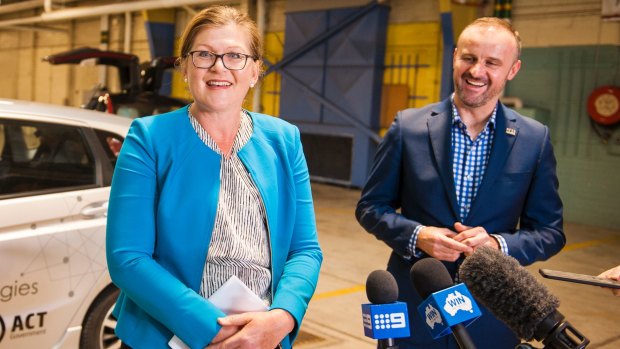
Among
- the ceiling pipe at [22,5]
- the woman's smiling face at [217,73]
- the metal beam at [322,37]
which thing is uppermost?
the ceiling pipe at [22,5]

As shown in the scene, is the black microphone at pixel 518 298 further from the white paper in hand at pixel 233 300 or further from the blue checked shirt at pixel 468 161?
the blue checked shirt at pixel 468 161

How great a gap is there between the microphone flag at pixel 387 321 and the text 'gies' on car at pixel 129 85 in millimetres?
5671

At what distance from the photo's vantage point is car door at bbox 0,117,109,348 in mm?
3082

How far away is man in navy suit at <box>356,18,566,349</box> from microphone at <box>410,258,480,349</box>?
50 cm

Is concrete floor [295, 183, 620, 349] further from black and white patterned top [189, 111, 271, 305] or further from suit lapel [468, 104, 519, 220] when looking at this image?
black and white patterned top [189, 111, 271, 305]

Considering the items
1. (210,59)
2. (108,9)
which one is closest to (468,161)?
(210,59)

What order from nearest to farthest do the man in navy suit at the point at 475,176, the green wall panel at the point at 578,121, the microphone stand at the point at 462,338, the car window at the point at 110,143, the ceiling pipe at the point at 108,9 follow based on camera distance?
the microphone stand at the point at 462,338
the man in navy suit at the point at 475,176
the car window at the point at 110,143
the green wall panel at the point at 578,121
the ceiling pipe at the point at 108,9

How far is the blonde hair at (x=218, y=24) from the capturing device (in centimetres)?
171

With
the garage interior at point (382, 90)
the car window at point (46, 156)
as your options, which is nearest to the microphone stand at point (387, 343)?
the car window at point (46, 156)

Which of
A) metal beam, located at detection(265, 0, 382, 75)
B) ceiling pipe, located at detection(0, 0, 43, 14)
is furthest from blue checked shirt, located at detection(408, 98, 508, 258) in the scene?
ceiling pipe, located at detection(0, 0, 43, 14)

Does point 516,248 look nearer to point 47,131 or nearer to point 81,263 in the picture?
point 81,263

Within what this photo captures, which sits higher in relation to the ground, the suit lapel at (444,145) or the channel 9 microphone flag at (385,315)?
the suit lapel at (444,145)

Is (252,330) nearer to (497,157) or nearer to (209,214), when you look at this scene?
(209,214)

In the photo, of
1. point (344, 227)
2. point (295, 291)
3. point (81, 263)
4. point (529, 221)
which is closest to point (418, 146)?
point (529, 221)
